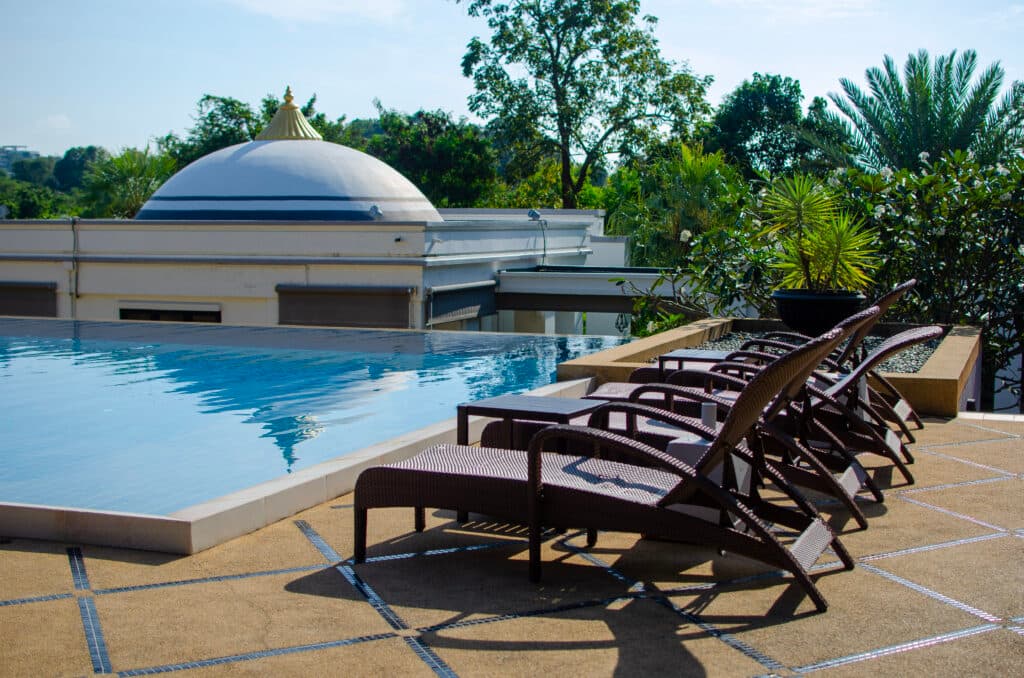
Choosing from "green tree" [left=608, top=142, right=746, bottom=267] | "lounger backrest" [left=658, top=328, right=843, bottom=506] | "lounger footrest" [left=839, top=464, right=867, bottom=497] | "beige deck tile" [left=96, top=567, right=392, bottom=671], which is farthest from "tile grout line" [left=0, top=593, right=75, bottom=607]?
"green tree" [left=608, top=142, right=746, bottom=267]

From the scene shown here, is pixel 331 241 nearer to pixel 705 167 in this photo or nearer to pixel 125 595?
pixel 705 167

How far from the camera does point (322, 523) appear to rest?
179 inches

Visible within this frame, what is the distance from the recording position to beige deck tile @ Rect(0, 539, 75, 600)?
3.62m

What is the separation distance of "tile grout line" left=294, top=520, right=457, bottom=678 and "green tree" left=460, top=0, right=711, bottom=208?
4014cm

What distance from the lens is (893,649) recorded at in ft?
10.3

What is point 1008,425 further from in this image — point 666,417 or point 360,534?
point 360,534

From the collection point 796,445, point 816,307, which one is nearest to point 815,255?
point 816,307

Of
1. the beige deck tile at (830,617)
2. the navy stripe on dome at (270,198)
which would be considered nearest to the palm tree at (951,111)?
the navy stripe on dome at (270,198)

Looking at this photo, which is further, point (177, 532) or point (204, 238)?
point (204, 238)

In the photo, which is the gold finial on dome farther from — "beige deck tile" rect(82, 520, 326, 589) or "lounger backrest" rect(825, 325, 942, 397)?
"beige deck tile" rect(82, 520, 326, 589)

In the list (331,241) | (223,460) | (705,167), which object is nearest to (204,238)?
(331,241)

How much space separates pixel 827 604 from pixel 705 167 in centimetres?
2784

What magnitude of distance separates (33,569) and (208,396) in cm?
593

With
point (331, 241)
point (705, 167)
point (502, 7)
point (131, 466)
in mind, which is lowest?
point (131, 466)
